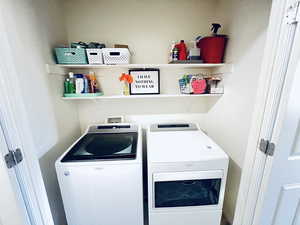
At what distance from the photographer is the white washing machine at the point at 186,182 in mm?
1120

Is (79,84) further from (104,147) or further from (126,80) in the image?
(104,147)

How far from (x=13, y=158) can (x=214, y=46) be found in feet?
5.93

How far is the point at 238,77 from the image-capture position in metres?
1.27

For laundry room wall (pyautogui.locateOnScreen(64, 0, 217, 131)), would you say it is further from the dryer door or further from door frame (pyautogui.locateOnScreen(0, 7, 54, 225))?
the dryer door

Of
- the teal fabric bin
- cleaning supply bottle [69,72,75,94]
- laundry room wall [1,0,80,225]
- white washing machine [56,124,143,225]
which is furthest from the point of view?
cleaning supply bottle [69,72,75,94]

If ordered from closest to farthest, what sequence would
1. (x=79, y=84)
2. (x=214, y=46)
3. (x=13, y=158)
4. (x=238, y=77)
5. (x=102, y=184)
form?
(x=13, y=158)
(x=102, y=184)
(x=238, y=77)
(x=214, y=46)
(x=79, y=84)

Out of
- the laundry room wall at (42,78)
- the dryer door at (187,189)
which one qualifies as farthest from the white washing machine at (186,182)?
the laundry room wall at (42,78)

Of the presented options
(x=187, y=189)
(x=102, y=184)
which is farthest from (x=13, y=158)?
(x=187, y=189)

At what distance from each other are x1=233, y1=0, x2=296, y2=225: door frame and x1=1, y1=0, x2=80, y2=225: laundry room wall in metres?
1.58

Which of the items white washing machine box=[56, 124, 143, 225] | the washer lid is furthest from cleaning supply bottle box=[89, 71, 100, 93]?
white washing machine box=[56, 124, 143, 225]

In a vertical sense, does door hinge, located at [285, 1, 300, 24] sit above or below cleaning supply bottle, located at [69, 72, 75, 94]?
above

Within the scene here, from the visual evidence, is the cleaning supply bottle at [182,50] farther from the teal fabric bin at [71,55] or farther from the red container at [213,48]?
the teal fabric bin at [71,55]

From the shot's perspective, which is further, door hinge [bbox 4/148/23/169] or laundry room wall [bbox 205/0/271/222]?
laundry room wall [bbox 205/0/271/222]

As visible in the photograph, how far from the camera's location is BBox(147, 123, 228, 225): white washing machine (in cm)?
112
